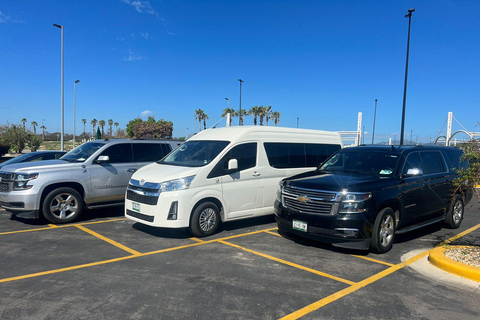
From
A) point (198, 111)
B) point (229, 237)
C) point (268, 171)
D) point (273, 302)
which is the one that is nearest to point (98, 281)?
point (273, 302)

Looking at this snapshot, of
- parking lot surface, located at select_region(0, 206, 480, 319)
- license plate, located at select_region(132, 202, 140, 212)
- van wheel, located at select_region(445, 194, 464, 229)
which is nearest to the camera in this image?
parking lot surface, located at select_region(0, 206, 480, 319)

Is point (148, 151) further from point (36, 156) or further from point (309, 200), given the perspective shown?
point (309, 200)

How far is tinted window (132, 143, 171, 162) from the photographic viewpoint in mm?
9406

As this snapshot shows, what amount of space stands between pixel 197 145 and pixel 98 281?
3992 millimetres

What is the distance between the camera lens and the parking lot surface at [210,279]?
3.90 meters

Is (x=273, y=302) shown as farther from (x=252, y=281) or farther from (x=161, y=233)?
(x=161, y=233)

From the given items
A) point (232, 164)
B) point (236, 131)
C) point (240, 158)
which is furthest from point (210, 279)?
point (236, 131)

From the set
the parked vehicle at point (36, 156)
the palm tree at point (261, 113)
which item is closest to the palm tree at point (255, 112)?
the palm tree at point (261, 113)

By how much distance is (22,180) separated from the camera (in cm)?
761

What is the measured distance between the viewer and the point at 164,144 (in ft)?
32.6

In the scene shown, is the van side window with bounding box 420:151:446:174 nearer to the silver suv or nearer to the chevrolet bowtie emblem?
the chevrolet bowtie emblem

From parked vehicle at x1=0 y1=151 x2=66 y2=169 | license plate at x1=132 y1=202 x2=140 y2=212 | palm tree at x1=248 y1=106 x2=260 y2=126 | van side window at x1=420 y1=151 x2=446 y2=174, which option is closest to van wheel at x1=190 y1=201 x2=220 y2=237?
license plate at x1=132 y1=202 x2=140 y2=212

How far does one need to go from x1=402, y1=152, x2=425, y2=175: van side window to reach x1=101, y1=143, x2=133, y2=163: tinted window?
654 centimetres

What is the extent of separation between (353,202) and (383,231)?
2.92 feet
